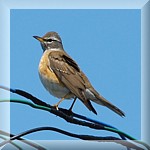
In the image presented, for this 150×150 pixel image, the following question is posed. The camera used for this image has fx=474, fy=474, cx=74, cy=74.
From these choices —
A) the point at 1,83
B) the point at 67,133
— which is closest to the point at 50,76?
the point at 1,83

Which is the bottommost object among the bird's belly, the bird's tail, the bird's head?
the bird's tail

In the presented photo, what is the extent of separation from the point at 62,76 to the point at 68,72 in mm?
30

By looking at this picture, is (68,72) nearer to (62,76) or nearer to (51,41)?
(62,76)

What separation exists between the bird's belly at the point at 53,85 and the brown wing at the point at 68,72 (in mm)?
20

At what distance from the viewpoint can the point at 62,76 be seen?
6.23 ft

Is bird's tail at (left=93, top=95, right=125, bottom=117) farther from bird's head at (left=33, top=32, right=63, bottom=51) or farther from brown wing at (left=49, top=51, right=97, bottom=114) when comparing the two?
bird's head at (left=33, top=32, right=63, bottom=51)

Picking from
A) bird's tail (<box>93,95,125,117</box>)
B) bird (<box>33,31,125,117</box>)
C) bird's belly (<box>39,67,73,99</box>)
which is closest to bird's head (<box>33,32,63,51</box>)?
bird (<box>33,31,125,117</box>)

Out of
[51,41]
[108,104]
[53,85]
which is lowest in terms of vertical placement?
[108,104]

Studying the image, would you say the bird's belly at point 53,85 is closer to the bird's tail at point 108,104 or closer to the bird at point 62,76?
the bird at point 62,76

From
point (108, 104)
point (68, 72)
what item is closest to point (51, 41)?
point (68, 72)

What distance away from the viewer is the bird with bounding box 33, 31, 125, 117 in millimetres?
1808

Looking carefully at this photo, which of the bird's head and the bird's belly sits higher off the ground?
the bird's head

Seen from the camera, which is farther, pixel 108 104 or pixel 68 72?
pixel 68 72

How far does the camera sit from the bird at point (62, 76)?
71.2 inches
